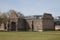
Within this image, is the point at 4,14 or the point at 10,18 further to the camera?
the point at 4,14

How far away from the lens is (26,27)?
68438mm

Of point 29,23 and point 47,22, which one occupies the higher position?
point 47,22

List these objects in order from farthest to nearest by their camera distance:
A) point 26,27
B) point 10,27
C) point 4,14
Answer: point 4,14 < point 26,27 < point 10,27

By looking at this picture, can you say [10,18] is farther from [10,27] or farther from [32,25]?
[32,25]

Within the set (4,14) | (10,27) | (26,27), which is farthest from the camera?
(4,14)

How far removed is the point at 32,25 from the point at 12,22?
23.5ft

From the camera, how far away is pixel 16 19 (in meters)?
65.5

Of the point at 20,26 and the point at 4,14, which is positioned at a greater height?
the point at 4,14

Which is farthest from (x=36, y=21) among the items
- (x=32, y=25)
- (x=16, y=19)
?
(x=16, y=19)

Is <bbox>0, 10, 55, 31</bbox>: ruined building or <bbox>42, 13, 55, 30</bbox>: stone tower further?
<bbox>42, 13, 55, 30</bbox>: stone tower

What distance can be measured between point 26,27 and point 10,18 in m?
6.78

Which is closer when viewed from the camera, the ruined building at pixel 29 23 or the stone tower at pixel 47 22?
the ruined building at pixel 29 23

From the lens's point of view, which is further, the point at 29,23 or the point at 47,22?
the point at 29,23

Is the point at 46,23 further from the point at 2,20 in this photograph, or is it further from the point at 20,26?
the point at 2,20
